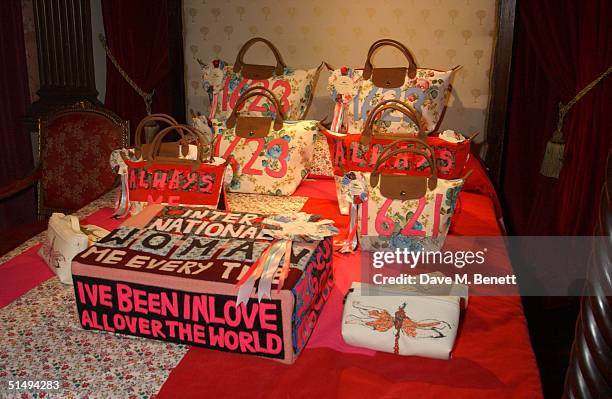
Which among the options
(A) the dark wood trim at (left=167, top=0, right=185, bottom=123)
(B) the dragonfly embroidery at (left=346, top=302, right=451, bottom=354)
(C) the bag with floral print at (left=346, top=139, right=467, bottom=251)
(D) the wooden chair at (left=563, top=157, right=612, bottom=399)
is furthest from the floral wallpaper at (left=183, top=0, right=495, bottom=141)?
(D) the wooden chair at (left=563, top=157, right=612, bottom=399)

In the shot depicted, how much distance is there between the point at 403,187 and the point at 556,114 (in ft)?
4.59

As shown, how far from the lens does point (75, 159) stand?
2.96 m

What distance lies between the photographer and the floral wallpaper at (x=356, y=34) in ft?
9.95

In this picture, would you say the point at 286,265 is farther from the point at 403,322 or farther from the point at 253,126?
the point at 253,126

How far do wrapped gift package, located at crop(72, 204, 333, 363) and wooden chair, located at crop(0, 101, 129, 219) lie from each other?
4.33 ft

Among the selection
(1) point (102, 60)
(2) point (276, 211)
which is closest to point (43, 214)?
(1) point (102, 60)

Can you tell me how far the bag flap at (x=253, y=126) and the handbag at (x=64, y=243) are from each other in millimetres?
890

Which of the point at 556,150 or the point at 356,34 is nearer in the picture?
the point at 556,150

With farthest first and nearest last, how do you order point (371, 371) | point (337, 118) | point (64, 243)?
1. point (337, 118)
2. point (64, 243)
3. point (371, 371)

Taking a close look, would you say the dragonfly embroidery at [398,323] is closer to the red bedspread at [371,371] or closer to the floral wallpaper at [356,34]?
the red bedspread at [371,371]

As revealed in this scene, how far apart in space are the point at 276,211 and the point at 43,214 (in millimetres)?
1284

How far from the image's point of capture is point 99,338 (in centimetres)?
154

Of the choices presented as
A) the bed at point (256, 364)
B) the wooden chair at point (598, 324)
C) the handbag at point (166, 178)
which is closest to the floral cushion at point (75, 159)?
the handbag at point (166, 178)

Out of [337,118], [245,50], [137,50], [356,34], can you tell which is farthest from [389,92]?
[137,50]
